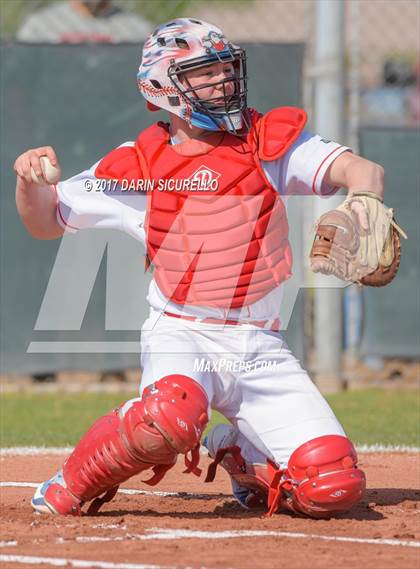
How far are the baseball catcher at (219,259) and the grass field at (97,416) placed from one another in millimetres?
2286

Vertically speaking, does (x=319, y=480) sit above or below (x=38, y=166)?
below

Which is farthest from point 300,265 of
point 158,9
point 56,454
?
point 158,9

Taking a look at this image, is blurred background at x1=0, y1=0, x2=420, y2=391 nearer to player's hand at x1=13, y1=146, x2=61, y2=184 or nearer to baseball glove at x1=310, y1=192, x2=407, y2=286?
player's hand at x1=13, y1=146, x2=61, y2=184

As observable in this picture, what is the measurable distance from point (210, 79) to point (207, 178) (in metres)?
0.38

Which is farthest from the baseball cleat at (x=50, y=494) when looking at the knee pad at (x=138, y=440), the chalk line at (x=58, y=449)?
the chalk line at (x=58, y=449)

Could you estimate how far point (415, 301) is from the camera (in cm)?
913

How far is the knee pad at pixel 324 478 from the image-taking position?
14.5 ft

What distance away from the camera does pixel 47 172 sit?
4.47m

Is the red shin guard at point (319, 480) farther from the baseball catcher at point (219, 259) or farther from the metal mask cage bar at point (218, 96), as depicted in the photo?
the metal mask cage bar at point (218, 96)

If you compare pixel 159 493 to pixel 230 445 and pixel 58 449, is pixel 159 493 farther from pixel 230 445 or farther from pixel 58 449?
pixel 58 449

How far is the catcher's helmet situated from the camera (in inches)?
183

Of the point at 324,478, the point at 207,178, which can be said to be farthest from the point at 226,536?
the point at 207,178

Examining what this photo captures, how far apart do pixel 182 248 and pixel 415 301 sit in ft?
15.5

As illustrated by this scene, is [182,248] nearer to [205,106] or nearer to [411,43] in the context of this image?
[205,106]
